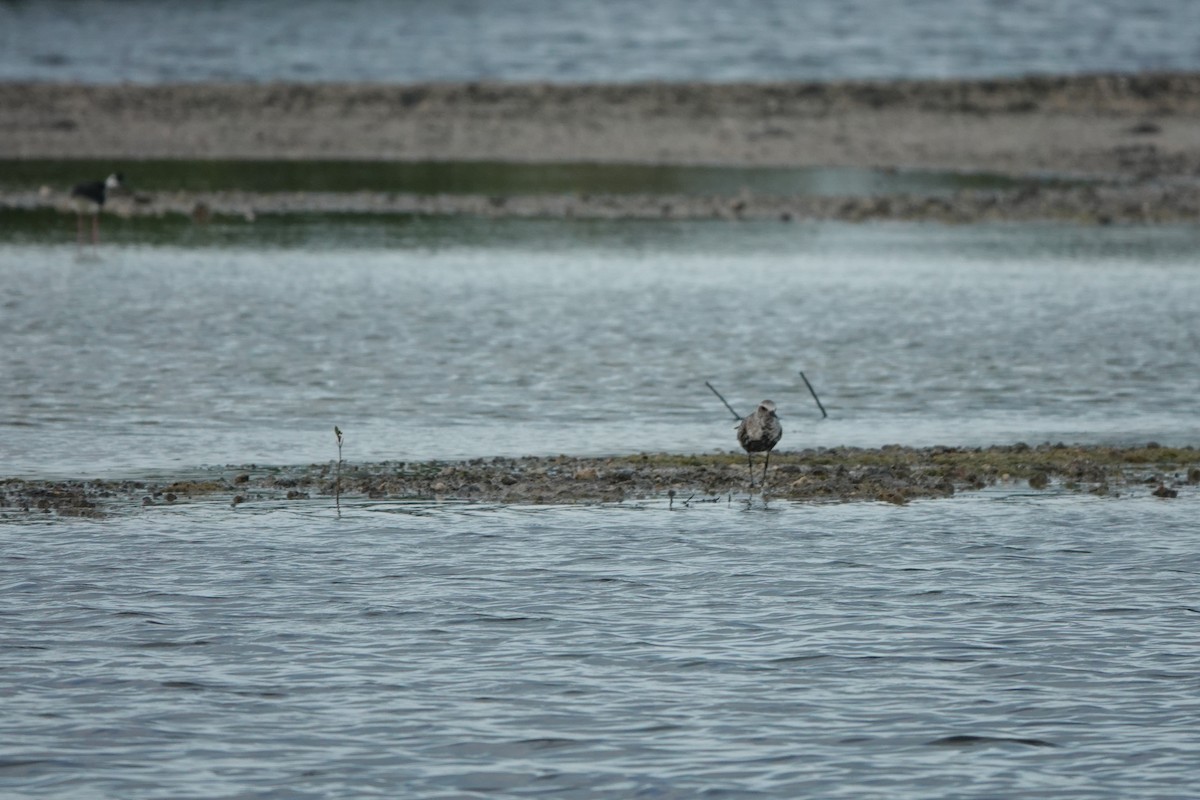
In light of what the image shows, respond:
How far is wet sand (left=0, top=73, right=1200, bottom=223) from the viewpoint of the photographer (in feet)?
125

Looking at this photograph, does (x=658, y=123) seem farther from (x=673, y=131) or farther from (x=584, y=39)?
(x=584, y=39)

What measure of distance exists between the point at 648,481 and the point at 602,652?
13.3 feet

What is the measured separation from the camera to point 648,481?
13.4 meters

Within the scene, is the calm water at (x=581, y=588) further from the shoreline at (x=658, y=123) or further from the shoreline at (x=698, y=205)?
the shoreline at (x=658, y=123)

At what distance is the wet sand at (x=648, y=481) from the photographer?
42.0 feet

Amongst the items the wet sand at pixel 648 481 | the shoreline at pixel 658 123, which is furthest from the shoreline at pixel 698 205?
the wet sand at pixel 648 481

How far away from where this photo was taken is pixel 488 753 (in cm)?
804

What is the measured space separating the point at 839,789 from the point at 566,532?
449cm

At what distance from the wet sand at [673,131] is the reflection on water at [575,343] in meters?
4.56

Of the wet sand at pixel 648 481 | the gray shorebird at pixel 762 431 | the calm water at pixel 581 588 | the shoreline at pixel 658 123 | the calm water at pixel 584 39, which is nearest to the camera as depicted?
the calm water at pixel 581 588

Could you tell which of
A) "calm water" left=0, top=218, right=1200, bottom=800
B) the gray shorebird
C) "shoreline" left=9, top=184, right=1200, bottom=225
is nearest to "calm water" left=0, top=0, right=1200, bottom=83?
"shoreline" left=9, top=184, right=1200, bottom=225

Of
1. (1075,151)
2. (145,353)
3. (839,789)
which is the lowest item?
(839,789)

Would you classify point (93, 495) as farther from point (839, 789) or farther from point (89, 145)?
point (89, 145)

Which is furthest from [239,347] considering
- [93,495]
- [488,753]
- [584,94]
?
[584,94]
